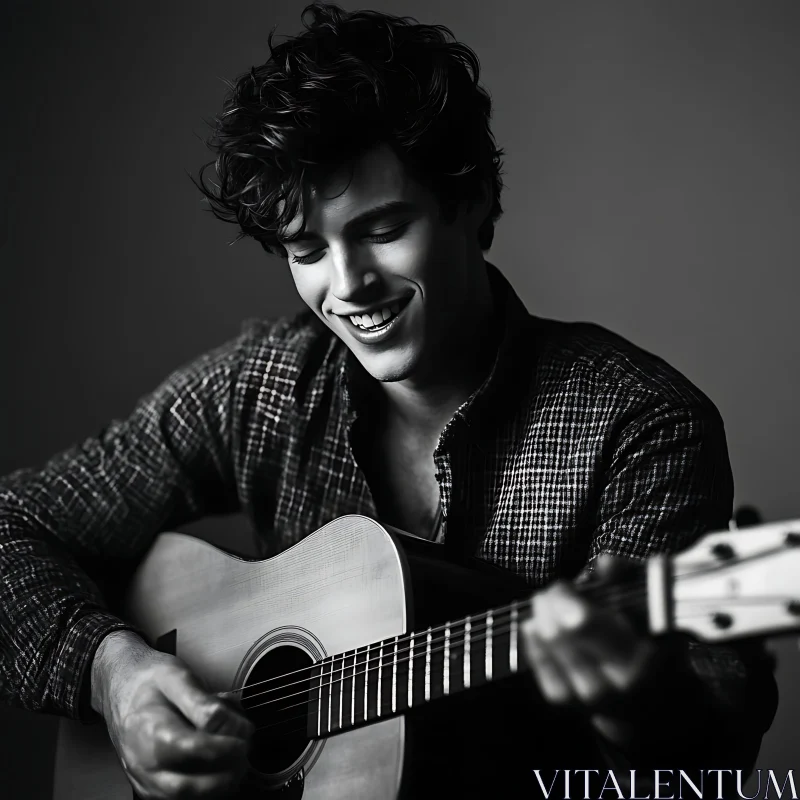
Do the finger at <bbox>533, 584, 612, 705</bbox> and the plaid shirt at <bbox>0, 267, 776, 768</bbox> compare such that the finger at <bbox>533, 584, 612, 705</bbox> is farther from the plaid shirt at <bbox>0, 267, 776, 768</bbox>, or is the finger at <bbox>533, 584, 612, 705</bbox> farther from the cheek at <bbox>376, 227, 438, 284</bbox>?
the cheek at <bbox>376, 227, 438, 284</bbox>

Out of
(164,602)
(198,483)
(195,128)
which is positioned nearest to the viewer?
(164,602)

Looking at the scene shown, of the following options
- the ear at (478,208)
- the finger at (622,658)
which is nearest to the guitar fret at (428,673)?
the finger at (622,658)

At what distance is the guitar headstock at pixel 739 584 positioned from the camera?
67cm

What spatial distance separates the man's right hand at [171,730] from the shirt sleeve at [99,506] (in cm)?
16

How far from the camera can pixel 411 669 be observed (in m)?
0.89

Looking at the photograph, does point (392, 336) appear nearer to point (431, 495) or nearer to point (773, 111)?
point (431, 495)

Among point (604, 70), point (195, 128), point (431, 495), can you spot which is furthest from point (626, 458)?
point (195, 128)

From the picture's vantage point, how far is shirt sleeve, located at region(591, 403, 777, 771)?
898 millimetres

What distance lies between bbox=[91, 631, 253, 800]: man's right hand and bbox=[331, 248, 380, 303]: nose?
1.67 feet

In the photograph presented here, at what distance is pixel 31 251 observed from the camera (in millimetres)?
1992

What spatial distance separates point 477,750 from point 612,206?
3.92ft

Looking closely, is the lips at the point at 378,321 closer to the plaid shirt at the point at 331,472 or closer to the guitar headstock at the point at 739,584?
the plaid shirt at the point at 331,472

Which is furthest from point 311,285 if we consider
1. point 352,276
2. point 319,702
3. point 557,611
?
point 557,611

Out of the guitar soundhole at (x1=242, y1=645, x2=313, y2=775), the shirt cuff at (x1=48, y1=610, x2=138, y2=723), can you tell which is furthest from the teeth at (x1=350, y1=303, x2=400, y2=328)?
the shirt cuff at (x1=48, y1=610, x2=138, y2=723)
